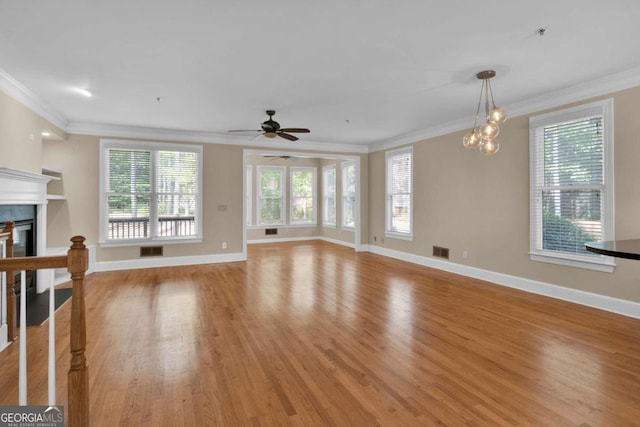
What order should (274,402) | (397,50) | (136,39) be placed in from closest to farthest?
(274,402), (136,39), (397,50)

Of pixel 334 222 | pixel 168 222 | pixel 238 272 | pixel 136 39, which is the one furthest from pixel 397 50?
pixel 334 222

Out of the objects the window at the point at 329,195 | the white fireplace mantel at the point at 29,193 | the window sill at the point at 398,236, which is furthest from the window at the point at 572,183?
the white fireplace mantel at the point at 29,193

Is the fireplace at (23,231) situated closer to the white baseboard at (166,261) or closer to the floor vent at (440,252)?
the white baseboard at (166,261)

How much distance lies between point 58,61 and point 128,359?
3092 mm

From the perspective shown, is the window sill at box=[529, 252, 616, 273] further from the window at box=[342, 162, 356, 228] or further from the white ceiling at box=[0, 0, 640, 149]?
the window at box=[342, 162, 356, 228]

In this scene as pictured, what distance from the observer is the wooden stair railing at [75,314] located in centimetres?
174

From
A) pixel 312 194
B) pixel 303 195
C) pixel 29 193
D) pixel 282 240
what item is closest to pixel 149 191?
pixel 29 193

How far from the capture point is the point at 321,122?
240 inches

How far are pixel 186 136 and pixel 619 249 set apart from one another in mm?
6808

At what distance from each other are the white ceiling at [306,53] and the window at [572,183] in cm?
40

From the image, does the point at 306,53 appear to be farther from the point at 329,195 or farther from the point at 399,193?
the point at 329,195

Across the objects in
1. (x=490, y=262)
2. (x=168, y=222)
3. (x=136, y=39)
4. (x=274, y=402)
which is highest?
(x=136, y=39)

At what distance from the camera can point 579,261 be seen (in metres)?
4.22

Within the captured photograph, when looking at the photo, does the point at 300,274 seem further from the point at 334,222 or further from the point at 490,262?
the point at 334,222
